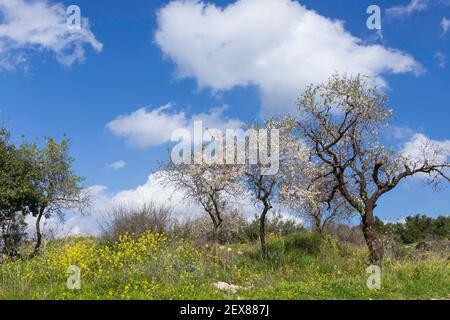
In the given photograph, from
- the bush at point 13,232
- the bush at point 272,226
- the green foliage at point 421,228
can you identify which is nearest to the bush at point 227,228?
the bush at point 272,226

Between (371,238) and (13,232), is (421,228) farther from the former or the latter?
(13,232)

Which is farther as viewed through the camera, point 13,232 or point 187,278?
point 13,232

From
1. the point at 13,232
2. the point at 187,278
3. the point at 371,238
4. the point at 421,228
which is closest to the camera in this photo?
the point at 187,278

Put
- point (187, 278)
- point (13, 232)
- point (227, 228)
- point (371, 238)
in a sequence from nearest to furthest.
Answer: point (187, 278), point (371, 238), point (13, 232), point (227, 228)

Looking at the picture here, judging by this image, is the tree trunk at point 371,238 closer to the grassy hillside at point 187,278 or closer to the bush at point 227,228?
the grassy hillside at point 187,278

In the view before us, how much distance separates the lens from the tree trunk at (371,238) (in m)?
23.2

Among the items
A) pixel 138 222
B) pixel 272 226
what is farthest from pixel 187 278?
pixel 272 226

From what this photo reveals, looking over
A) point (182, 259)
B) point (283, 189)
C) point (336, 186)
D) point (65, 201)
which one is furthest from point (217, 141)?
point (182, 259)

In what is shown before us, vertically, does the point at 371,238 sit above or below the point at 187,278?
above

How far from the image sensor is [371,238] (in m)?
23.7

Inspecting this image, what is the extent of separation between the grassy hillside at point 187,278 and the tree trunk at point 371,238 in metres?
1.04

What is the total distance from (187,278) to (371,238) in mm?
11377

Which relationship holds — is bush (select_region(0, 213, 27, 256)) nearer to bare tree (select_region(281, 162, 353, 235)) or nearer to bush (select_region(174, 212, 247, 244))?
bush (select_region(174, 212, 247, 244))

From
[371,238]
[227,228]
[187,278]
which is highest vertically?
[227,228]
